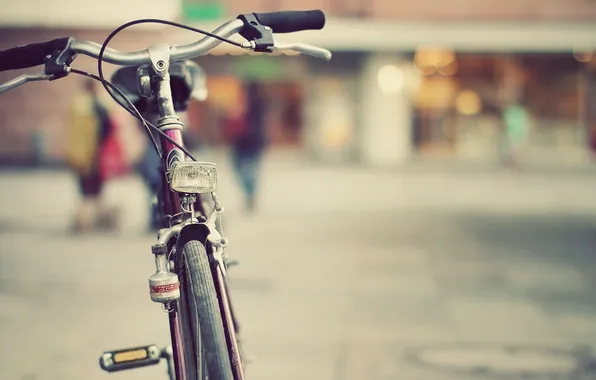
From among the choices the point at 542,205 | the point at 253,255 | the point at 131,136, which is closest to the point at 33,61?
the point at 253,255

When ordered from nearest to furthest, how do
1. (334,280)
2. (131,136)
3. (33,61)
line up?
(33,61) < (334,280) < (131,136)

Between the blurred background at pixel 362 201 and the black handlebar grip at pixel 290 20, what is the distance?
97.2 inches

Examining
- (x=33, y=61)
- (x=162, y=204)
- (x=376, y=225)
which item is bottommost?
(x=162, y=204)

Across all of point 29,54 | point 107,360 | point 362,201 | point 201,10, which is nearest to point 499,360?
point 107,360

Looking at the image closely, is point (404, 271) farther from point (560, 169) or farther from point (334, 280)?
point (560, 169)

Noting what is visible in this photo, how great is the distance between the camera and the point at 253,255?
29.8 feet

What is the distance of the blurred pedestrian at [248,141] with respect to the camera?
536 inches

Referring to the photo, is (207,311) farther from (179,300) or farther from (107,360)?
(107,360)

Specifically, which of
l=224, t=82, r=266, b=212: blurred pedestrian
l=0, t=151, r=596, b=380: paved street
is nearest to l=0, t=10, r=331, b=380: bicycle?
l=0, t=151, r=596, b=380: paved street

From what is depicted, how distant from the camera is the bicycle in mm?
2582

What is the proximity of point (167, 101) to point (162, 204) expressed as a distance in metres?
0.72

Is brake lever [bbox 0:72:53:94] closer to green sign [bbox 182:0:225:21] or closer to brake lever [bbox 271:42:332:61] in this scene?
brake lever [bbox 271:42:332:61]

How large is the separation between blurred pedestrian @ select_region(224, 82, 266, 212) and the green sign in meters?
11.7

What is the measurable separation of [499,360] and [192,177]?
3161 mm
